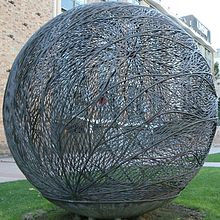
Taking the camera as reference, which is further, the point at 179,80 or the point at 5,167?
the point at 5,167

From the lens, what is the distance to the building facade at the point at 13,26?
15648 millimetres

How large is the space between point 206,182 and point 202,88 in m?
4.38

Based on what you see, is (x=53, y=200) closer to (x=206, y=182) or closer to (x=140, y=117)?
(x=140, y=117)

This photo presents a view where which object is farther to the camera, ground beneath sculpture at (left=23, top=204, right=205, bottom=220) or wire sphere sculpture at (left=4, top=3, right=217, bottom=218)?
ground beneath sculpture at (left=23, top=204, right=205, bottom=220)

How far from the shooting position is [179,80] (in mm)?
4223

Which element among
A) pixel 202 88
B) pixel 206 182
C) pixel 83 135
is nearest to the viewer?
pixel 83 135

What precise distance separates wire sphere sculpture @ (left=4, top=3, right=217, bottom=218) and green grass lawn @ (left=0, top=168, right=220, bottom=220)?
127cm

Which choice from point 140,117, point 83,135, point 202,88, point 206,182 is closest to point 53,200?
point 83,135

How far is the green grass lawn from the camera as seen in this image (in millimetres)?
5395

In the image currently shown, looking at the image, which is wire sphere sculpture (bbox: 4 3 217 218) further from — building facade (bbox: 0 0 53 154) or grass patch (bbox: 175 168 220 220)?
building facade (bbox: 0 0 53 154)

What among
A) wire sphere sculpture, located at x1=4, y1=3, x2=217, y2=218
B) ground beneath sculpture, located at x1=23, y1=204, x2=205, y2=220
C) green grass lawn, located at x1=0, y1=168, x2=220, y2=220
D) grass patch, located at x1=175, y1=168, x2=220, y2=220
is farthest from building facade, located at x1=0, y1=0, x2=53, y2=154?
A: wire sphere sculpture, located at x1=4, y1=3, x2=217, y2=218

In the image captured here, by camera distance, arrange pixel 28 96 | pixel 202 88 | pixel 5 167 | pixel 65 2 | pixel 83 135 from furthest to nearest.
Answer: pixel 65 2 → pixel 5 167 → pixel 202 88 → pixel 28 96 → pixel 83 135

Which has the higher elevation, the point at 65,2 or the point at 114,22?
the point at 65,2

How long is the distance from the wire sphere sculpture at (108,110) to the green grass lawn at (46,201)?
4.16 feet
